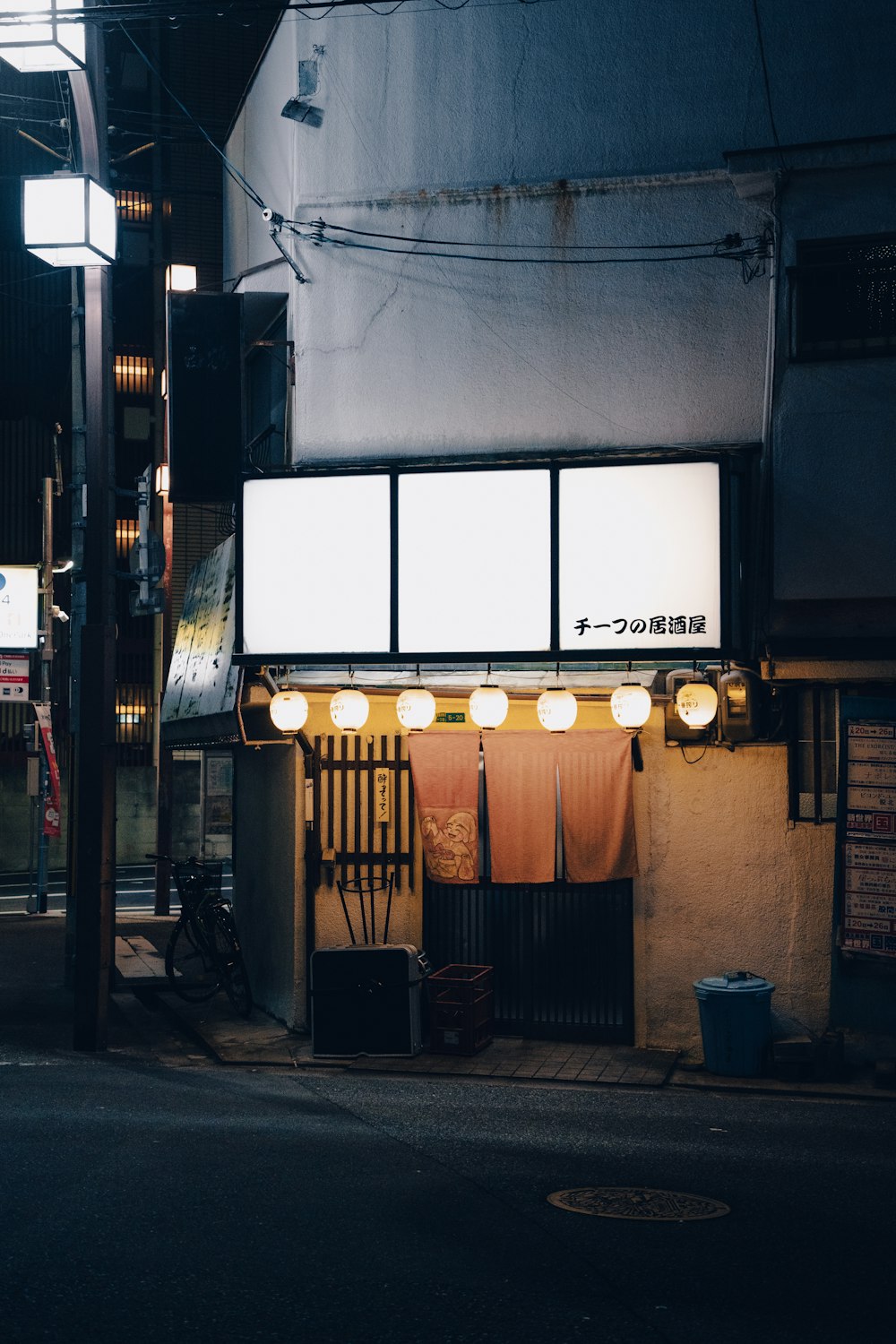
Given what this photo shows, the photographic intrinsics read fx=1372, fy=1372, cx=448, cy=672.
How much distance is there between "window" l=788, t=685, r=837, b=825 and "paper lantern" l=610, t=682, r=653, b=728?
1.56 m

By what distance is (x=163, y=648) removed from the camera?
35000mm

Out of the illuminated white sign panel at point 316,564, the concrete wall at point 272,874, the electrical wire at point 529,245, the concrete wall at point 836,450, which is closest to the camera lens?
the concrete wall at point 836,450

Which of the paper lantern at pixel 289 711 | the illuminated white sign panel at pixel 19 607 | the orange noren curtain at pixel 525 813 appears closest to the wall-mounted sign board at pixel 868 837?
the orange noren curtain at pixel 525 813

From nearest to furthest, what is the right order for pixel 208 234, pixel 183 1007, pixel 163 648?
pixel 183 1007
pixel 163 648
pixel 208 234

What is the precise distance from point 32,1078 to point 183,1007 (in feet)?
14.8

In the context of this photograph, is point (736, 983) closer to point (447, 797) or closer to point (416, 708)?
point (447, 797)

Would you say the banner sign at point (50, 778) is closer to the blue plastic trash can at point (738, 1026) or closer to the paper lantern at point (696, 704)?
the paper lantern at point (696, 704)

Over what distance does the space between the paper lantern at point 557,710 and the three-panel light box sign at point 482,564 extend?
1.39 ft

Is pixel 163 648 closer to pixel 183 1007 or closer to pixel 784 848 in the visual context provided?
pixel 183 1007

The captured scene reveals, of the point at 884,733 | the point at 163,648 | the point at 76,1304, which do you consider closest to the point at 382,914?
the point at 884,733

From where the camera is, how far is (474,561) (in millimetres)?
13570

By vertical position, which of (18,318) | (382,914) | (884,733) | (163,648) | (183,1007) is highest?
(18,318)

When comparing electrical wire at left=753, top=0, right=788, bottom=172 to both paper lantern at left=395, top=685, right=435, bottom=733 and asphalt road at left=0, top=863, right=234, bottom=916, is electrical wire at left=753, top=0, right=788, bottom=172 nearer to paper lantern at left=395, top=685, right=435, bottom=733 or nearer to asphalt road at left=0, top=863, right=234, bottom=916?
paper lantern at left=395, top=685, right=435, bottom=733

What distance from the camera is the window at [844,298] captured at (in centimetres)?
1312
